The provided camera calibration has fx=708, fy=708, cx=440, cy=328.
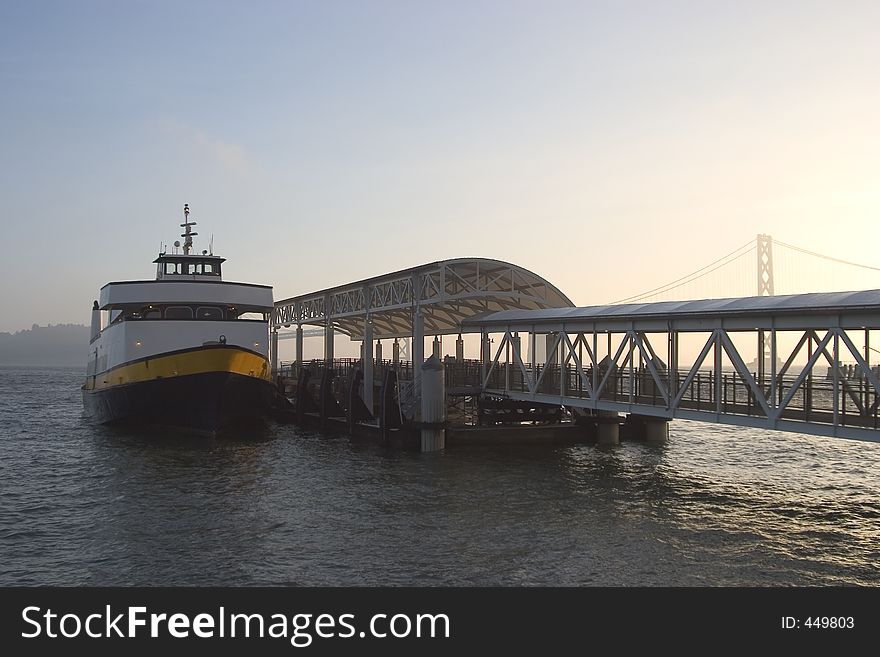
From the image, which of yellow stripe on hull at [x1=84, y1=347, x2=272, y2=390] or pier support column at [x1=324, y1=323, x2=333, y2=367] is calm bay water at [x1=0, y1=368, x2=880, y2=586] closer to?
yellow stripe on hull at [x1=84, y1=347, x2=272, y2=390]

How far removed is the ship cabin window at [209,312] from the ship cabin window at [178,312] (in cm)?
45

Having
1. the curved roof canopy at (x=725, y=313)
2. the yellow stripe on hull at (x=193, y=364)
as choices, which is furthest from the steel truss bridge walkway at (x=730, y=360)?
the yellow stripe on hull at (x=193, y=364)

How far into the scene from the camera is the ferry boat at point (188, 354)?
35406mm

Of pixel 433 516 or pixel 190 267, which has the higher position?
pixel 190 267

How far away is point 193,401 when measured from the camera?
35875 millimetres

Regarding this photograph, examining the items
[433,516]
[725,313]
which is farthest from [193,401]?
[725,313]

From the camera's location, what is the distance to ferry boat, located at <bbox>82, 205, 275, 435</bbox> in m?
35.4

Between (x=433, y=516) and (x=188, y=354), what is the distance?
62.0ft

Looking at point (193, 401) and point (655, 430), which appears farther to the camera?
point (655, 430)

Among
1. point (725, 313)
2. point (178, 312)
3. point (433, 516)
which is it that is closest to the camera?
point (433, 516)

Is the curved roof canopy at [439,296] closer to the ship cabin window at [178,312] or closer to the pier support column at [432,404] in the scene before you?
the pier support column at [432,404]

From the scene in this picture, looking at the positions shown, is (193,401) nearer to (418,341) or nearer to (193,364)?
(193,364)

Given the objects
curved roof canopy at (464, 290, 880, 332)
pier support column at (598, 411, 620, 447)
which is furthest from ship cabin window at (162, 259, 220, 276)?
pier support column at (598, 411, 620, 447)

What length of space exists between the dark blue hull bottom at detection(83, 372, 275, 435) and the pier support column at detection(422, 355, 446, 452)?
34.4ft
